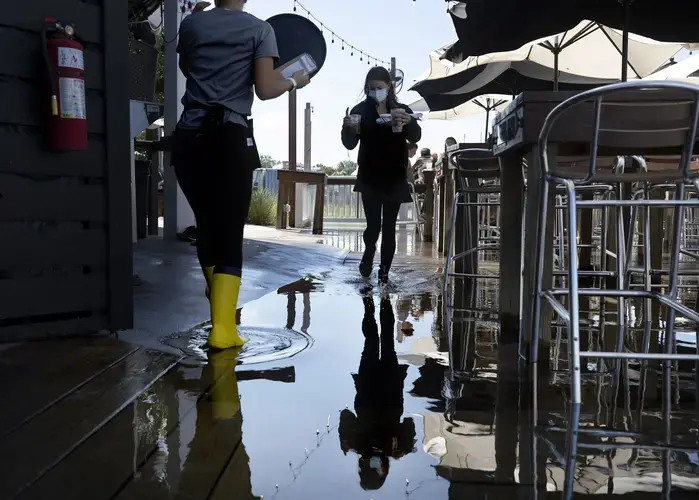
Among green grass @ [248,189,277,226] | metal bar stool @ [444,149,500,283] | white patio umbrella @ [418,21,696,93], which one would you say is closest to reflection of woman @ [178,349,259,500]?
metal bar stool @ [444,149,500,283]

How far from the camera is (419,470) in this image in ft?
5.45

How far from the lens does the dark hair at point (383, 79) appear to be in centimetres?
498

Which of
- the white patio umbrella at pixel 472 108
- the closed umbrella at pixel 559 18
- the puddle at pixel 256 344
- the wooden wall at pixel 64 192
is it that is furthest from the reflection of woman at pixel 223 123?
the white patio umbrella at pixel 472 108

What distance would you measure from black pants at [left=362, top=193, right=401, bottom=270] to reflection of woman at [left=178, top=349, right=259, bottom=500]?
2.82 m

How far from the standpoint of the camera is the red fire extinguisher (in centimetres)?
277

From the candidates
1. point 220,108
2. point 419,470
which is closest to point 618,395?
point 419,470

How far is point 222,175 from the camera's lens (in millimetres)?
2951

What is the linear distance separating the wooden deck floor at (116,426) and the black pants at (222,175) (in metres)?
0.49

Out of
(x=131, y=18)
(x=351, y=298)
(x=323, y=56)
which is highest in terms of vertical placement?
(x=131, y=18)

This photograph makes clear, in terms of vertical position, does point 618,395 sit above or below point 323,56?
below

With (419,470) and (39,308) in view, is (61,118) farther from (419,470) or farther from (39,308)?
(419,470)

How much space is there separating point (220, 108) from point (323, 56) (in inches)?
31.9

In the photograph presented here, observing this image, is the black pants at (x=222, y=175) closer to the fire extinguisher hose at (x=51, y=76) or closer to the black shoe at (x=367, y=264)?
the fire extinguisher hose at (x=51, y=76)

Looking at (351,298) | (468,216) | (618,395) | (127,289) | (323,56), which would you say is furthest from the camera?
(468,216)
